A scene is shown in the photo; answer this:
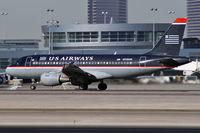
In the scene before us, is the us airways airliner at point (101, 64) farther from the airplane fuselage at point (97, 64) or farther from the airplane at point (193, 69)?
the airplane at point (193, 69)

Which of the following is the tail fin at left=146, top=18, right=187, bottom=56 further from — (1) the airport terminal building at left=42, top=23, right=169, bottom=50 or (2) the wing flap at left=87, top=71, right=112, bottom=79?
(1) the airport terminal building at left=42, top=23, right=169, bottom=50

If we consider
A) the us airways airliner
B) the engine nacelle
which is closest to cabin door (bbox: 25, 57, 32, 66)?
the us airways airliner

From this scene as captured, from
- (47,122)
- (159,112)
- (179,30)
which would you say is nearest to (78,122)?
(47,122)

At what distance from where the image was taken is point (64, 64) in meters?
51.3

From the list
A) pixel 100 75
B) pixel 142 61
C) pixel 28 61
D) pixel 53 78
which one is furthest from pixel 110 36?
pixel 53 78

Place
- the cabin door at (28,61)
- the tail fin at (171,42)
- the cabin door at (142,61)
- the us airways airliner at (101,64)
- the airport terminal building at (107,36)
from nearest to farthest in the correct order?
the us airways airliner at (101,64) < the cabin door at (142,61) < the tail fin at (171,42) < the cabin door at (28,61) < the airport terminal building at (107,36)

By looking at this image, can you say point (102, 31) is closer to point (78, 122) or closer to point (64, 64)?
point (64, 64)

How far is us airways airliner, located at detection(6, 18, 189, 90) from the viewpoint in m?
49.4

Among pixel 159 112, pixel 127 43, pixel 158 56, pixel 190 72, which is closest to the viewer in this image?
pixel 159 112

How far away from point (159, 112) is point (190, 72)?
56.7 m

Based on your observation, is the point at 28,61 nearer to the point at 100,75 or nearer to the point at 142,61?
the point at 100,75

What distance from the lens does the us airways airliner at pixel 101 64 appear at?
162ft

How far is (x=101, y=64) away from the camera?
51.4 m

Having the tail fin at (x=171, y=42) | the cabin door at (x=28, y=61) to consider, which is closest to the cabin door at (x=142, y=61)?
the tail fin at (x=171, y=42)
